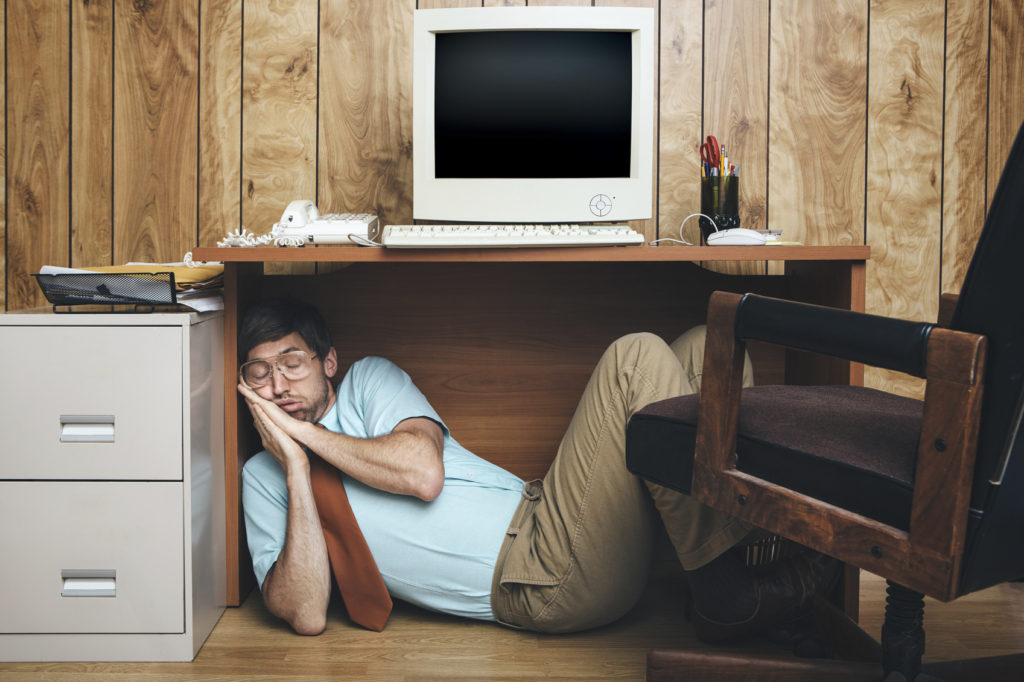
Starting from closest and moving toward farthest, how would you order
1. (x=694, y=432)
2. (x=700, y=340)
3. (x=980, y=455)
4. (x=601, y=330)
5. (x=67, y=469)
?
(x=980, y=455) → (x=694, y=432) → (x=67, y=469) → (x=700, y=340) → (x=601, y=330)

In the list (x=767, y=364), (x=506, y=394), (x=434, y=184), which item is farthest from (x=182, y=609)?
(x=767, y=364)

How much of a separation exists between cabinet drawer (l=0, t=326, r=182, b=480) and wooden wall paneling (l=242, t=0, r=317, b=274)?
0.59 m

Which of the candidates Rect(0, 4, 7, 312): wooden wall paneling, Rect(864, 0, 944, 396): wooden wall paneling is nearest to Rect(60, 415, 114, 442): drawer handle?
Rect(0, 4, 7, 312): wooden wall paneling

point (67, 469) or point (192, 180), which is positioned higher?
point (192, 180)

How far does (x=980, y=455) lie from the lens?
0.74 meters

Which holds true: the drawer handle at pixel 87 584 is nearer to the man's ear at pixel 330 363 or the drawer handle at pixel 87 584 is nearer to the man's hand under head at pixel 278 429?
the man's hand under head at pixel 278 429

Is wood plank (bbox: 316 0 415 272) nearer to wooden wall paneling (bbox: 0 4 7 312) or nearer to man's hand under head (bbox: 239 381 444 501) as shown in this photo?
man's hand under head (bbox: 239 381 444 501)

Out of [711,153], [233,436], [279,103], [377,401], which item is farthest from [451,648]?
[279,103]

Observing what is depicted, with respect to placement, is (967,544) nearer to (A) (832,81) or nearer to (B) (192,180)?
(A) (832,81)

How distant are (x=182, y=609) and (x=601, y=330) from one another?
1.04 metres

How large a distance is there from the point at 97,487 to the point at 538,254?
877 millimetres

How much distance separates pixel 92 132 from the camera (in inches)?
72.9

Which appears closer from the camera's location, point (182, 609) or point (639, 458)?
point (639, 458)

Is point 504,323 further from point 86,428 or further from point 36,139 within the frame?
point 36,139
